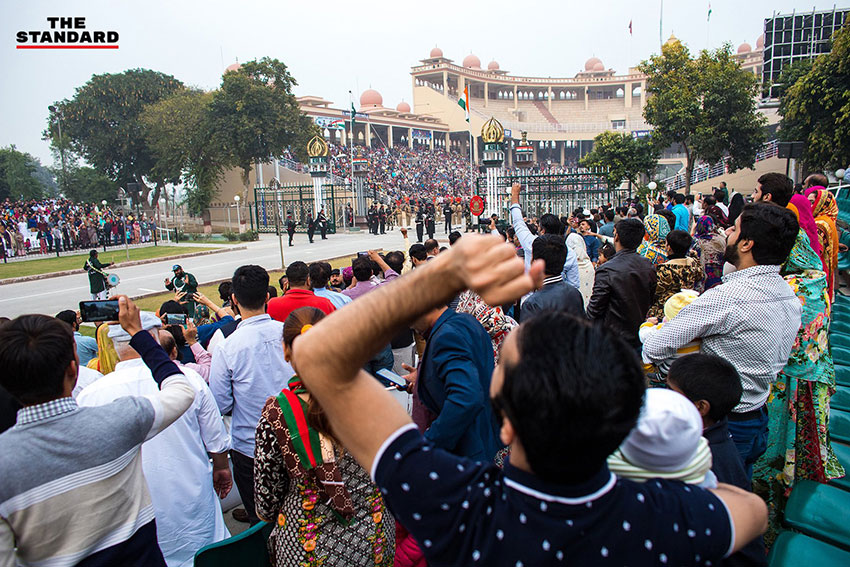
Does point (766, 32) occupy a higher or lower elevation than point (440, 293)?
higher

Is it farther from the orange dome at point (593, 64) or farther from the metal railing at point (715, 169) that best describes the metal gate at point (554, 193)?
the orange dome at point (593, 64)

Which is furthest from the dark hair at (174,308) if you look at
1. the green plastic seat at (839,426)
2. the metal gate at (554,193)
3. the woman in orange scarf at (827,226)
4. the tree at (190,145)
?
the tree at (190,145)

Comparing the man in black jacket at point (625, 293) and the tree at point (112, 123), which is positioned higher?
the tree at point (112, 123)

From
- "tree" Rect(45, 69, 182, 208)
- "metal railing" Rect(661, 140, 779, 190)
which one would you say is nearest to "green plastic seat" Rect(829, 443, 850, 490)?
"metal railing" Rect(661, 140, 779, 190)

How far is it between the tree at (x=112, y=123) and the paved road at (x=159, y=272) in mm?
19360

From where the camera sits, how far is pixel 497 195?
62.7ft

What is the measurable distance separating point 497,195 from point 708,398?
17.6 meters

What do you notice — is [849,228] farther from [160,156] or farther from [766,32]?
[160,156]

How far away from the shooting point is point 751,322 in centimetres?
236

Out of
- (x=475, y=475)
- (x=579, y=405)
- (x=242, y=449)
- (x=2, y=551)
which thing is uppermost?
(x=579, y=405)

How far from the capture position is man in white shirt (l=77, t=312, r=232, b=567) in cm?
249

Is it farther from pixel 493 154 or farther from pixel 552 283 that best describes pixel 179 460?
pixel 493 154

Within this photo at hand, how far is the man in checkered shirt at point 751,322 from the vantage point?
7.72 ft

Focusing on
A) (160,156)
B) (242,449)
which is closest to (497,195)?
(242,449)
